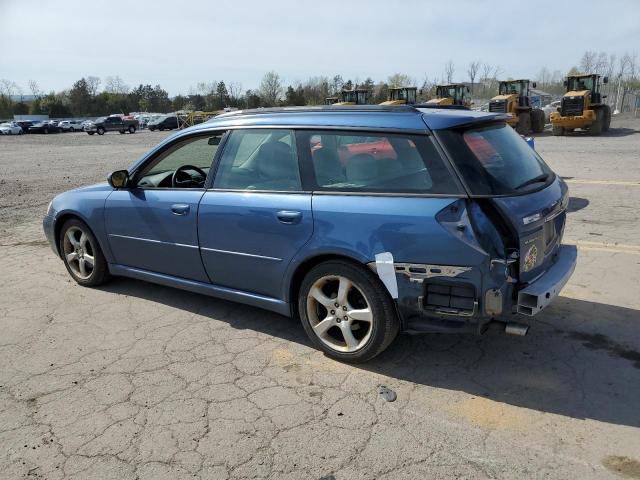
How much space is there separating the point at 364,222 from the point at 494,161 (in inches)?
36.3

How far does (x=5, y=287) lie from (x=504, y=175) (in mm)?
5014

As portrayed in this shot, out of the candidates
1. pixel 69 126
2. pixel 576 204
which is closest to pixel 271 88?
pixel 69 126

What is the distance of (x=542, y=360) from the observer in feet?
11.8

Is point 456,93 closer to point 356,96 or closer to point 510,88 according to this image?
point 510,88

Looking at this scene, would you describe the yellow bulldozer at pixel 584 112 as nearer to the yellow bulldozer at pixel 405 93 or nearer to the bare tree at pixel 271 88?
the yellow bulldozer at pixel 405 93

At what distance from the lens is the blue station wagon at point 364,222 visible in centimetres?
309

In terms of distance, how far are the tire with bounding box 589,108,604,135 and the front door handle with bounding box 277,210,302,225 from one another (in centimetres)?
2394

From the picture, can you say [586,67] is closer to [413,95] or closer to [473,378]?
[413,95]

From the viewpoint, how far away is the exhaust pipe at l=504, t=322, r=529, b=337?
3.15 metres

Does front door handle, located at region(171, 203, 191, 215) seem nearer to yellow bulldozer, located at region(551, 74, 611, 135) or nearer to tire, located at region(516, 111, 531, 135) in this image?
yellow bulldozer, located at region(551, 74, 611, 135)

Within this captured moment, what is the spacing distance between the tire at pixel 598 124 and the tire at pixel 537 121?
3166 millimetres

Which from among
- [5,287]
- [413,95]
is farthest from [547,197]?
[413,95]

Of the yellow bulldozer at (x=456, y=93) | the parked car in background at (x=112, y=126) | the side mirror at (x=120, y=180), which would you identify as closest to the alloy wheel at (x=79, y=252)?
the side mirror at (x=120, y=180)

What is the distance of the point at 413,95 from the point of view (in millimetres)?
30516
